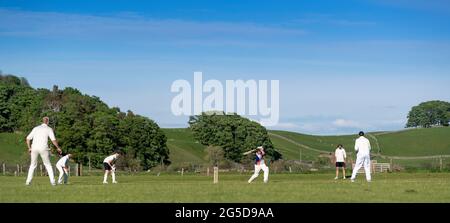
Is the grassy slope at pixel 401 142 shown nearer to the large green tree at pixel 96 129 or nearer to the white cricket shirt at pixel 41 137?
the large green tree at pixel 96 129

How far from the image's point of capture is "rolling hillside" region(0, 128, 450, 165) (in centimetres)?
13738

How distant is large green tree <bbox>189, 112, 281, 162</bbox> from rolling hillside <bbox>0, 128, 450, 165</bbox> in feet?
10.9

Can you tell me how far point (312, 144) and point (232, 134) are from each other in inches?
1712

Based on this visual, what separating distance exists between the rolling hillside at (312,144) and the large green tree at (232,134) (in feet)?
10.9

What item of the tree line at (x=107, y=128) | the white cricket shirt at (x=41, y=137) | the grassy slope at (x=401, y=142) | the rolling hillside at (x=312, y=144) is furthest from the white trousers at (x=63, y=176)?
the grassy slope at (x=401, y=142)

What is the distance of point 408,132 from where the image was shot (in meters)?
180

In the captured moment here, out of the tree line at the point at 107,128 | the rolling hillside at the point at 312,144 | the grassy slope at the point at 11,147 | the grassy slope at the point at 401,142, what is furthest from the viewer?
the grassy slope at the point at 401,142

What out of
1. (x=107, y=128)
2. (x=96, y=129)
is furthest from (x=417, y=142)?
(x=96, y=129)

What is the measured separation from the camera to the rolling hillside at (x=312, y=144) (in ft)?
451

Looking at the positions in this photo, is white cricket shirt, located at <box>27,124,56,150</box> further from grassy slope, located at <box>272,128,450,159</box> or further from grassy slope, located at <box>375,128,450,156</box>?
grassy slope, located at <box>375,128,450,156</box>

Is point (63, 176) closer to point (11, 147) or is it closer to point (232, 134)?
point (11, 147)

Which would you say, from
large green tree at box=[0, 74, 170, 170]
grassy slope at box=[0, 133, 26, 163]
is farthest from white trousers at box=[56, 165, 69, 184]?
grassy slope at box=[0, 133, 26, 163]
